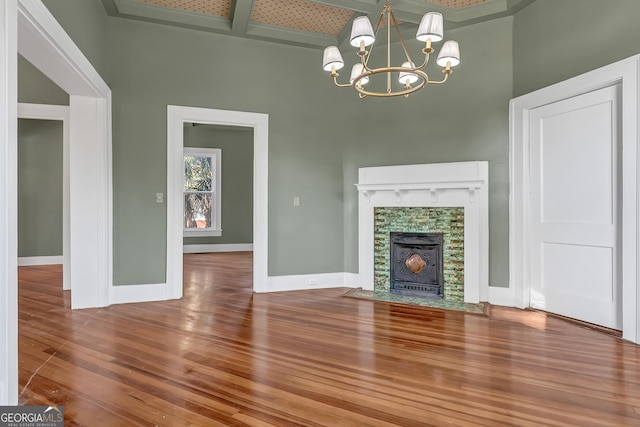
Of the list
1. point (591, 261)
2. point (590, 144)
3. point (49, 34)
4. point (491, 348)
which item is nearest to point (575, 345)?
point (491, 348)

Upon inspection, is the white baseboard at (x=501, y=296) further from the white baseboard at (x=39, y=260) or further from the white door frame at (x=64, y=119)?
the white baseboard at (x=39, y=260)

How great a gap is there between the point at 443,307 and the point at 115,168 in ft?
12.6

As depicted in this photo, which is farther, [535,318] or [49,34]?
[535,318]

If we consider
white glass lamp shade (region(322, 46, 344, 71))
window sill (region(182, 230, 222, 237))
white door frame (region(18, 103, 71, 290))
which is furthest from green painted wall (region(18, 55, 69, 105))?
window sill (region(182, 230, 222, 237))

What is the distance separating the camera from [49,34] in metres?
2.38

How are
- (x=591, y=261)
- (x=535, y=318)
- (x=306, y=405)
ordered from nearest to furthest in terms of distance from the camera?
1. (x=306, y=405)
2. (x=591, y=261)
3. (x=535, y=318)

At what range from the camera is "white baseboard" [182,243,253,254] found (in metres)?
8.84

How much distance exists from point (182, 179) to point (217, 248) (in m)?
4.96

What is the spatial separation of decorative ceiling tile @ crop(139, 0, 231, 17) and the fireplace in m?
3.26

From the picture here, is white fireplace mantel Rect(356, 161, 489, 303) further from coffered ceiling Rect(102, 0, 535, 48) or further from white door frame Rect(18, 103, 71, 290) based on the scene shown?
white door frame Rect(18, 103, 71, 290)

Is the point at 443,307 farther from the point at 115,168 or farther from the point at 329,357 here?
the point at 115,168

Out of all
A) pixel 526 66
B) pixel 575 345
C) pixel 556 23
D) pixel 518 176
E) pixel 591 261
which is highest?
pixel 556 23

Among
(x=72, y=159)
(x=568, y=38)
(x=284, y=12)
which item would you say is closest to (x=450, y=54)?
(x=568, y=38)

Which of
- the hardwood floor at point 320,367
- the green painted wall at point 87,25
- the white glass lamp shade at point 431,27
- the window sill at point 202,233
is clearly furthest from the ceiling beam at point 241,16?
the window sill at point 202,233
